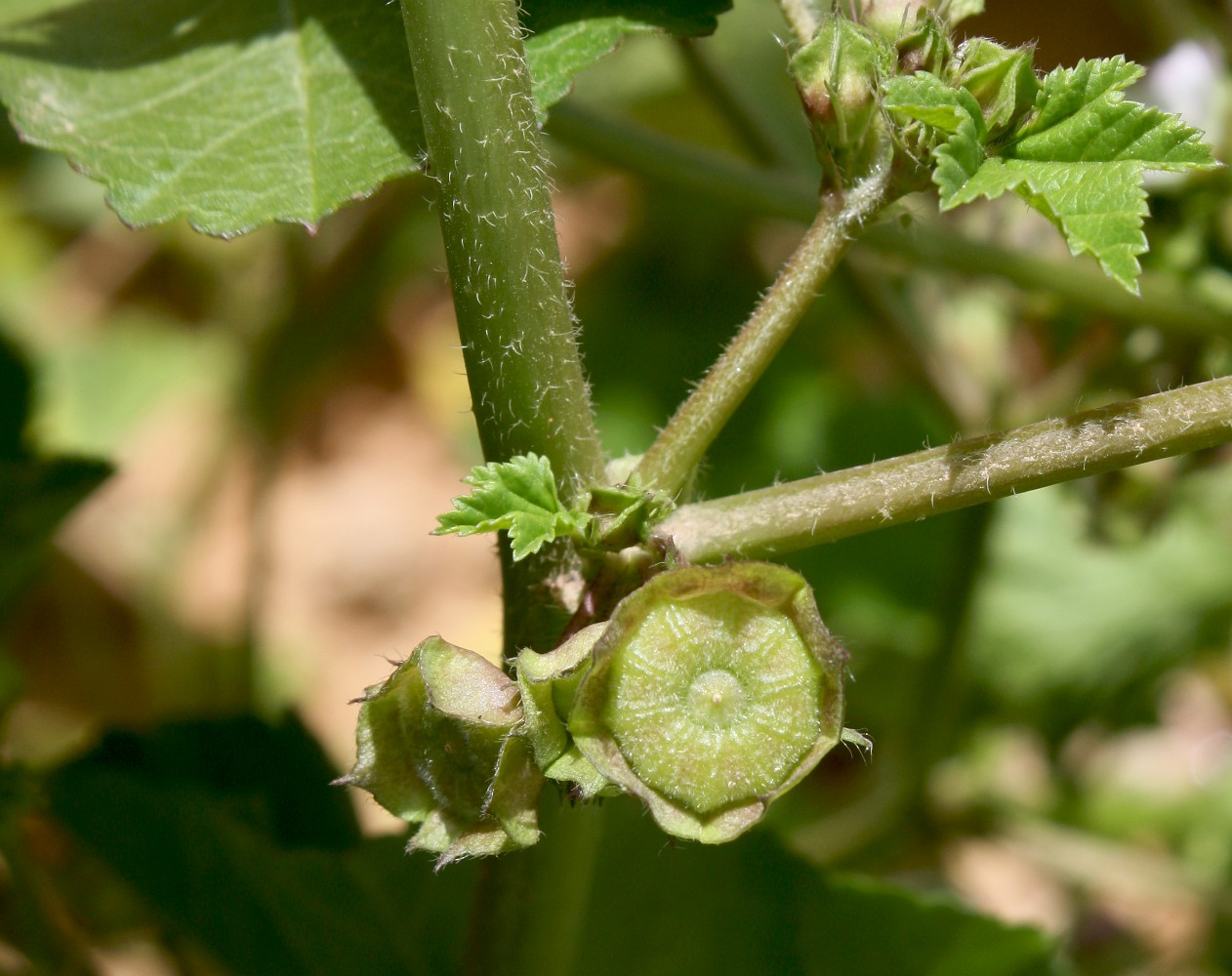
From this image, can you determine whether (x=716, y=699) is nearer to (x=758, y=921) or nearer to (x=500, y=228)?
(x=500, y=228)

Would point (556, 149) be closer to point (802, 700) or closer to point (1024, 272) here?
point (1024, 272)

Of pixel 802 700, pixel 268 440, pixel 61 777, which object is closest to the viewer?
pixel 802 700

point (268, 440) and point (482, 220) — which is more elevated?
point (482, 220)

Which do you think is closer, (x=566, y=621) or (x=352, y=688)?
(x=566, y=621)

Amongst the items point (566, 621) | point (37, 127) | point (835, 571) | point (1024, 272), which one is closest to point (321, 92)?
point (37, 127)

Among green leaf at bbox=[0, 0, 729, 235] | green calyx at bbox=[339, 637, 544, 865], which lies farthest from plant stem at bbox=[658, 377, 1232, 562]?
green leaf at bbox=[0, 0, 729, 235]

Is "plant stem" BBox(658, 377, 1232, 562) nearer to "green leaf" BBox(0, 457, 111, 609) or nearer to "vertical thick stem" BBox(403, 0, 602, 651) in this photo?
"vertical thick stem" BBox(403, 0, 602, 651)

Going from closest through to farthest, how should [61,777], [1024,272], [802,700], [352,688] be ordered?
[802,700] → [61,777] → [1024,272] → [352,688]

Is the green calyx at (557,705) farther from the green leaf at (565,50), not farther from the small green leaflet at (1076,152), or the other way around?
the green leaf at (565,50)
